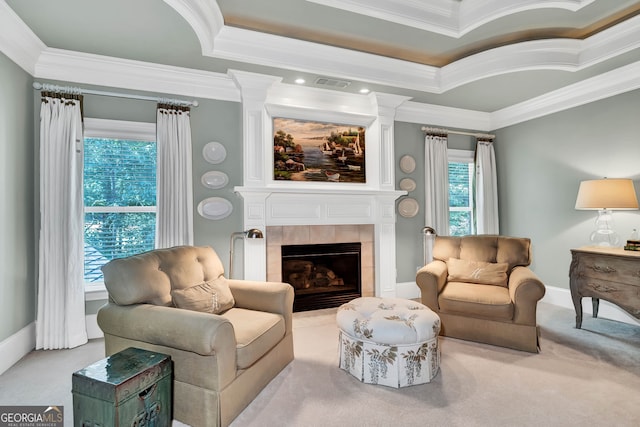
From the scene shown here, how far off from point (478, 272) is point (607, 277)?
1.15 metres

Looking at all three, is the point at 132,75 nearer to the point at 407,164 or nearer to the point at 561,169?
the point at 407,164

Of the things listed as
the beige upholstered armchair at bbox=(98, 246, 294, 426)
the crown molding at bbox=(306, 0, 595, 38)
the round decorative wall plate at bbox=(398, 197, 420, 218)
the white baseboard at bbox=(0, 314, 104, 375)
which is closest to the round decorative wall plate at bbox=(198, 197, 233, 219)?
the beige upholstered armchair at bbox=(98, 246, 294, 426)

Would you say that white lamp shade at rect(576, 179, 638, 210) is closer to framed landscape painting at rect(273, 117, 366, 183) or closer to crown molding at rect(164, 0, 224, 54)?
framed landscape painting at rect(273, 117, 366, 183)

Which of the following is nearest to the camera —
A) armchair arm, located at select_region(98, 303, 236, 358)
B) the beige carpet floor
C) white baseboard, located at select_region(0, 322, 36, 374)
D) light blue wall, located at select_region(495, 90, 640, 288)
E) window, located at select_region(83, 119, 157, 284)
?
armchair arm, located at select_region(98, 303, 236, 358)

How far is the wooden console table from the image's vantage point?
3.12 metres

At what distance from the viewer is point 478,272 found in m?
3.54

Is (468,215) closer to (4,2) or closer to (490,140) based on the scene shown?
(490,140)

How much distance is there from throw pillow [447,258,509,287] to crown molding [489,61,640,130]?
238cm

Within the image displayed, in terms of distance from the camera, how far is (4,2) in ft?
8.10

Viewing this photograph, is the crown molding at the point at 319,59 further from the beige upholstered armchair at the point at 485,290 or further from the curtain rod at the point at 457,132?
the beige upholstered armchair at the point at 485,290

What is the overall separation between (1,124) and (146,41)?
133cm

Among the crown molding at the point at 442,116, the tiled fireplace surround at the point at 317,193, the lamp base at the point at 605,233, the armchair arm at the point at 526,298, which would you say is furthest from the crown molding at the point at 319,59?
the armchair arm at the point at 526,298

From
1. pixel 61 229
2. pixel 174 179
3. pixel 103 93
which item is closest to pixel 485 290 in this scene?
pixel 174 179

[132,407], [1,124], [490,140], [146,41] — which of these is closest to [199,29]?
[146,41]
